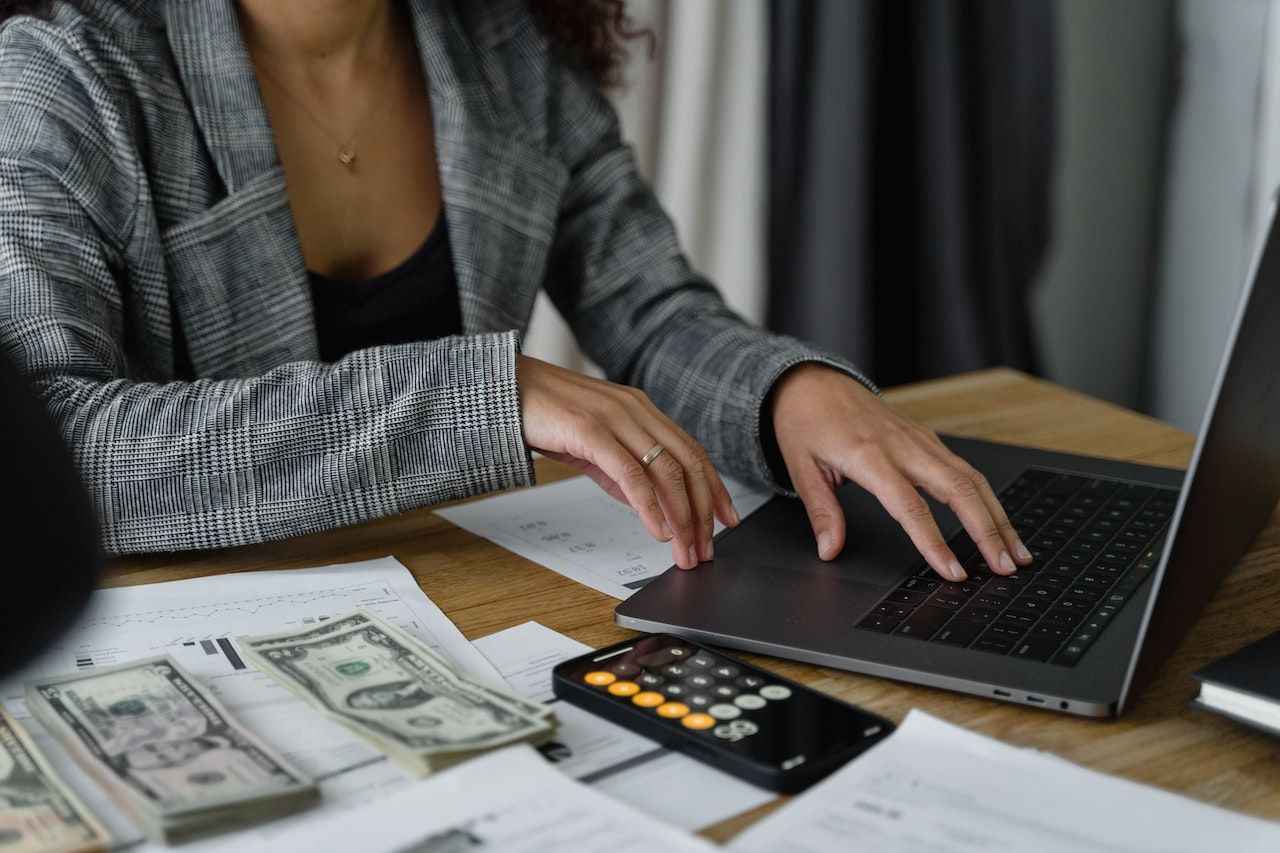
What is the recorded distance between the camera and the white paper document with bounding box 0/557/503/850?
577 mm

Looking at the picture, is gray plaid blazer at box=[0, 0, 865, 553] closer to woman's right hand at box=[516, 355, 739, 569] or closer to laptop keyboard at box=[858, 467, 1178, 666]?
woman's right hand at box=[516, 355, 739, 569]

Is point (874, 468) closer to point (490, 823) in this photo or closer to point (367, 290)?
point (490, 823)

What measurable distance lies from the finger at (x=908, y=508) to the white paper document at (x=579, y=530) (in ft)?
0.37

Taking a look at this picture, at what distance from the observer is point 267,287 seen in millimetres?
1044

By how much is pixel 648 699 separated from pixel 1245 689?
28 cm

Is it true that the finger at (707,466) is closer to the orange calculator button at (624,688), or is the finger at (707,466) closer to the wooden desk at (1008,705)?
the wooden desk at (1008,705)

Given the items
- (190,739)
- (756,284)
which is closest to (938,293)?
(756,284)

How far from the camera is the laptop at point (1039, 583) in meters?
0.62

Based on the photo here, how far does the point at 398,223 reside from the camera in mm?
1226

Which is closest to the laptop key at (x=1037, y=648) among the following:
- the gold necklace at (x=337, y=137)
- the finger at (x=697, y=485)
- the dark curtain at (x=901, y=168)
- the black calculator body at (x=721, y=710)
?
the black calculator body at (x=721, y=710)

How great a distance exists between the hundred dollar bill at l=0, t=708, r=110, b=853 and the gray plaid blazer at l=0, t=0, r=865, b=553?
0.23 m

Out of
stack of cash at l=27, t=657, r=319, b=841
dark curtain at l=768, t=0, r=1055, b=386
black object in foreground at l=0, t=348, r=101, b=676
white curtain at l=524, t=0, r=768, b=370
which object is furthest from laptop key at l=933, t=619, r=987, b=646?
dark curtain at l=768, t=0, r=1055, b=386

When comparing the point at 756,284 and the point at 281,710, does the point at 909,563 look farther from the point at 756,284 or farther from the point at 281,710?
the point at 756,284

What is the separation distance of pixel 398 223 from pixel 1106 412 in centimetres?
68
